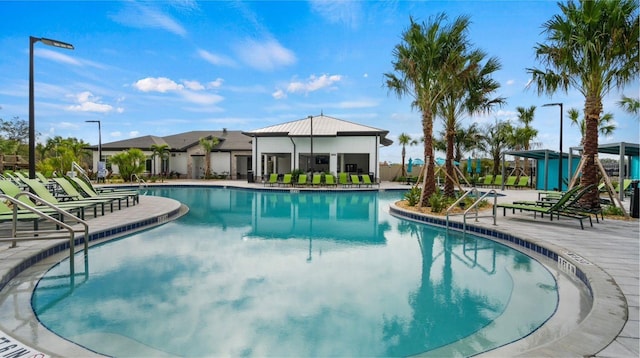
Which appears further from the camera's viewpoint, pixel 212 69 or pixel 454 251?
pixel 212 69

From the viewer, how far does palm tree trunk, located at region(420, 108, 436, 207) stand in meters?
11.4

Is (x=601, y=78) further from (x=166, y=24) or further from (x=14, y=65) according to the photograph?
(x=14, y=65)

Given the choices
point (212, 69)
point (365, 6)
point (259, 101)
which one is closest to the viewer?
point (365, 6)

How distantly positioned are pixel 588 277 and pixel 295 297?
140 inches

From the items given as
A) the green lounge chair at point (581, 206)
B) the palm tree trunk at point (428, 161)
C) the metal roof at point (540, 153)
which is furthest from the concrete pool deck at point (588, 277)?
the metal roof at point (540, 153)

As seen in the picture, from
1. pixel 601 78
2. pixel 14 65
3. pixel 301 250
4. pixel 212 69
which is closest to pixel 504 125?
pixel 601 78

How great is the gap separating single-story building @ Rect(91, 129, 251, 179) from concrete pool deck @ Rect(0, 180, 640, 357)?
22.3 metres

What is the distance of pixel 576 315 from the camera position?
11.8ft

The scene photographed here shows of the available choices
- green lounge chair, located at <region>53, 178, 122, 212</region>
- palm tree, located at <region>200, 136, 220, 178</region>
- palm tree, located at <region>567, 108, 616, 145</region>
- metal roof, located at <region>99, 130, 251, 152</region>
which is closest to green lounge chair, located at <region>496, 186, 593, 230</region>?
green lounge chair, located at <region>53, 178, 122, 212</region>

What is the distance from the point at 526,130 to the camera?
27094 mm

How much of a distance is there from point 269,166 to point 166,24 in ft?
60.7

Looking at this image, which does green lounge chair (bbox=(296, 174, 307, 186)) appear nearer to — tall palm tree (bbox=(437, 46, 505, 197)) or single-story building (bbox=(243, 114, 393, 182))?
single-story building (bbox=(243, 114, 393, 182))

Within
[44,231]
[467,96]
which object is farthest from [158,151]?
[44,231]

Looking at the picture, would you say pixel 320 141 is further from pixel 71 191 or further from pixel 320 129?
pixel 71 191
